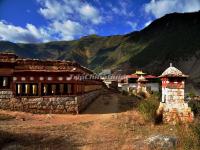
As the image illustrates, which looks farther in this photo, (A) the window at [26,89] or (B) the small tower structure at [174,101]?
(A) the window at [26,89]

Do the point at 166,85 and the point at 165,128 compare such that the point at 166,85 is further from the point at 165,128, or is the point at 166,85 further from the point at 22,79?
the point at 22,79

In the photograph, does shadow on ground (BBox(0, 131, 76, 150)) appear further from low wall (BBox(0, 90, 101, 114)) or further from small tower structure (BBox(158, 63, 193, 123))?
low wall (BBox(0, 90, 101, 114))

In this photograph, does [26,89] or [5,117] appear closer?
[5,117]

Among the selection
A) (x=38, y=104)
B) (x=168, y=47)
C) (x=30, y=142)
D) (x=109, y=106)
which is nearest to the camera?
(x=30, y=142)

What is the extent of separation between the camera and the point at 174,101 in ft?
43.0

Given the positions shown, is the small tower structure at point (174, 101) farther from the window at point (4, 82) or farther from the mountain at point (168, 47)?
the mountain at point (168, 47)

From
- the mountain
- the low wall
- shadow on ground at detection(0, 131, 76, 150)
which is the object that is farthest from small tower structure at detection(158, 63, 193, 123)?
the mountain

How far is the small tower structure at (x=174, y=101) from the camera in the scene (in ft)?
42.1

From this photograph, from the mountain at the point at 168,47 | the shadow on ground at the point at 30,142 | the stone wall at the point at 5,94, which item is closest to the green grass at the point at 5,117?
the stone wall at the point at 5,94

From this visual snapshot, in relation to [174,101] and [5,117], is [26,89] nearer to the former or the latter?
[5,117]

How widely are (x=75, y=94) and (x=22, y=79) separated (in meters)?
3.43

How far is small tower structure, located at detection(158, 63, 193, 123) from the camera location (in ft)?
42.1

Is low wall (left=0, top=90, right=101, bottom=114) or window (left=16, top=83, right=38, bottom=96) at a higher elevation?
window (left=16, top=83, right=38, bottom=96)

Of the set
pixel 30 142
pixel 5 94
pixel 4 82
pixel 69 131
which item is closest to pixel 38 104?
pixel 5 94
